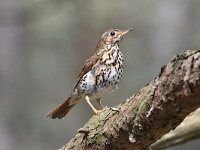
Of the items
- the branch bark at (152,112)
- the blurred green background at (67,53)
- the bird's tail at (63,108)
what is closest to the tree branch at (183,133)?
the branch bark at (152,112)

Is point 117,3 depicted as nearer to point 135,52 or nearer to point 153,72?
point 135,52

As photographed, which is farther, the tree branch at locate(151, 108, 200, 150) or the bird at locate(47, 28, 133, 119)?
the bird at locate(47, 28, 133, 119)

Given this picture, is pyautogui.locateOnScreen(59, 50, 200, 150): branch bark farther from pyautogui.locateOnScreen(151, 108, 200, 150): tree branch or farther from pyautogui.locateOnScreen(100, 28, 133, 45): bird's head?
pyautogui.locateOnScreen(100, 28, 133, 45): bird's head

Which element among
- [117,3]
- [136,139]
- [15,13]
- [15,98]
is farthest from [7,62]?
[136,139]

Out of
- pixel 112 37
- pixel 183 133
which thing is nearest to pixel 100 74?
pixel 112 37

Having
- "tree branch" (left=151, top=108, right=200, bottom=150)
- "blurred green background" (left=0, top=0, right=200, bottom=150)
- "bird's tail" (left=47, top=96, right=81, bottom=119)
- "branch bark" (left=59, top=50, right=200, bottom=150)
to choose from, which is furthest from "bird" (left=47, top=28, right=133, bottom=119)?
"blurred green background" (left=0, top=0, right=200, bottom=150)

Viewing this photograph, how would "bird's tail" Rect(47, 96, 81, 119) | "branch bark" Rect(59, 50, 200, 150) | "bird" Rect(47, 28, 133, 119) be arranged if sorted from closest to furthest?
"branch bark" Rect(59, 50, 200, 150)
"bird" Rect(47, 28, 133, 119)
"bird's tail" Rect(47, 96, 81, 119)
